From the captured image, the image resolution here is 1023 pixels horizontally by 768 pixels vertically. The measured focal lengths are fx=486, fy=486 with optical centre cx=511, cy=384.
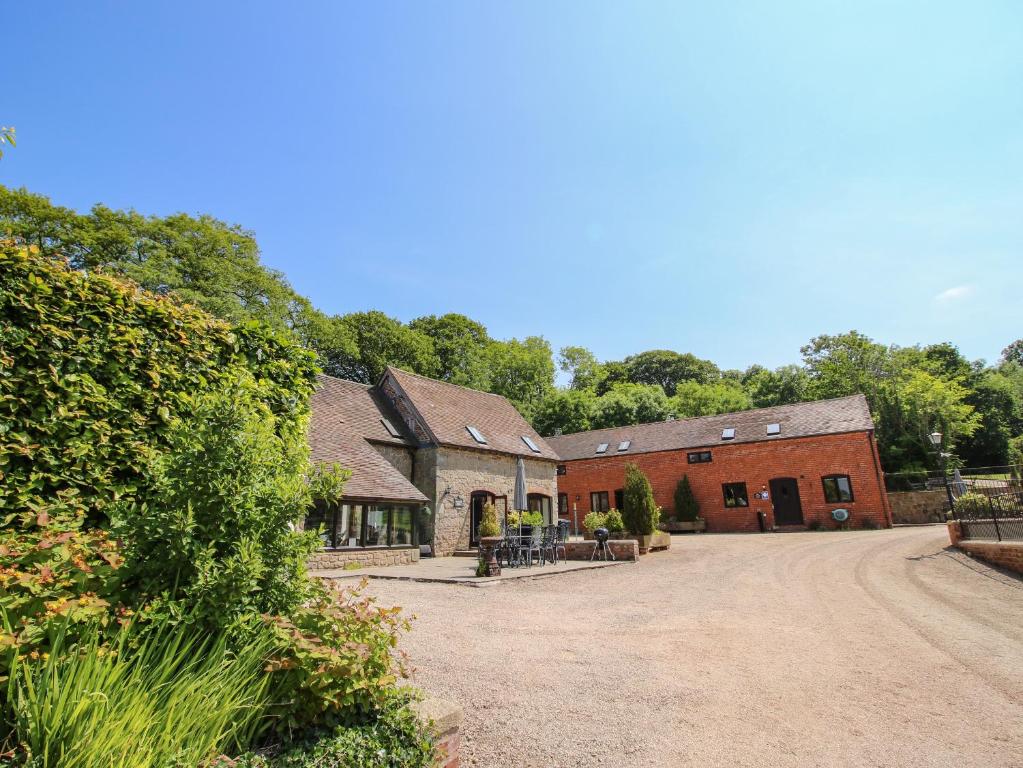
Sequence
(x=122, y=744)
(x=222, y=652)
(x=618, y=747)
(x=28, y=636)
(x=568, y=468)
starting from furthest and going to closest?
(x=568, y=468) → (x=618, y=747) → (x=222, y=652) → (x=28, y=636) → (x=122, y=744)

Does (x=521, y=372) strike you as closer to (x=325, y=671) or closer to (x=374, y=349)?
(x=374, y=349)

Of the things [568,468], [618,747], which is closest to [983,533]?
[618,747]

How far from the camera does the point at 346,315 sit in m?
38.0

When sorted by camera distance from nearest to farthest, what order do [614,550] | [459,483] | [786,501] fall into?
[614,550] → [459,483] → [786,501]

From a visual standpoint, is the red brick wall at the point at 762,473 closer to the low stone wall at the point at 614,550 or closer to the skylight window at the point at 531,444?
the skylight window at the point at 531,444

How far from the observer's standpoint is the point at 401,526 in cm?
1638

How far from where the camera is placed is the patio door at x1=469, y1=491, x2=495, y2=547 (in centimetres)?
1934

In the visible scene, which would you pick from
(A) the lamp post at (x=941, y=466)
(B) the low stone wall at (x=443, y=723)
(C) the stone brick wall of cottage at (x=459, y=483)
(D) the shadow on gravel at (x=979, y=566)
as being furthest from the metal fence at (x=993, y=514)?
(C) the stone brick wall of cottage at (x=459, y=483)

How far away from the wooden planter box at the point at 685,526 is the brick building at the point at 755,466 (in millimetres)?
561

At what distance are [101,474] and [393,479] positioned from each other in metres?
12.6

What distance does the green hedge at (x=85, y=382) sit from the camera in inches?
148

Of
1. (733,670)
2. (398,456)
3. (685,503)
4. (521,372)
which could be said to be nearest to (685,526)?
(685,503)

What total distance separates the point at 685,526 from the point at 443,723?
27.0 meters

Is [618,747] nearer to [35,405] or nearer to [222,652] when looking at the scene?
[222,652]
